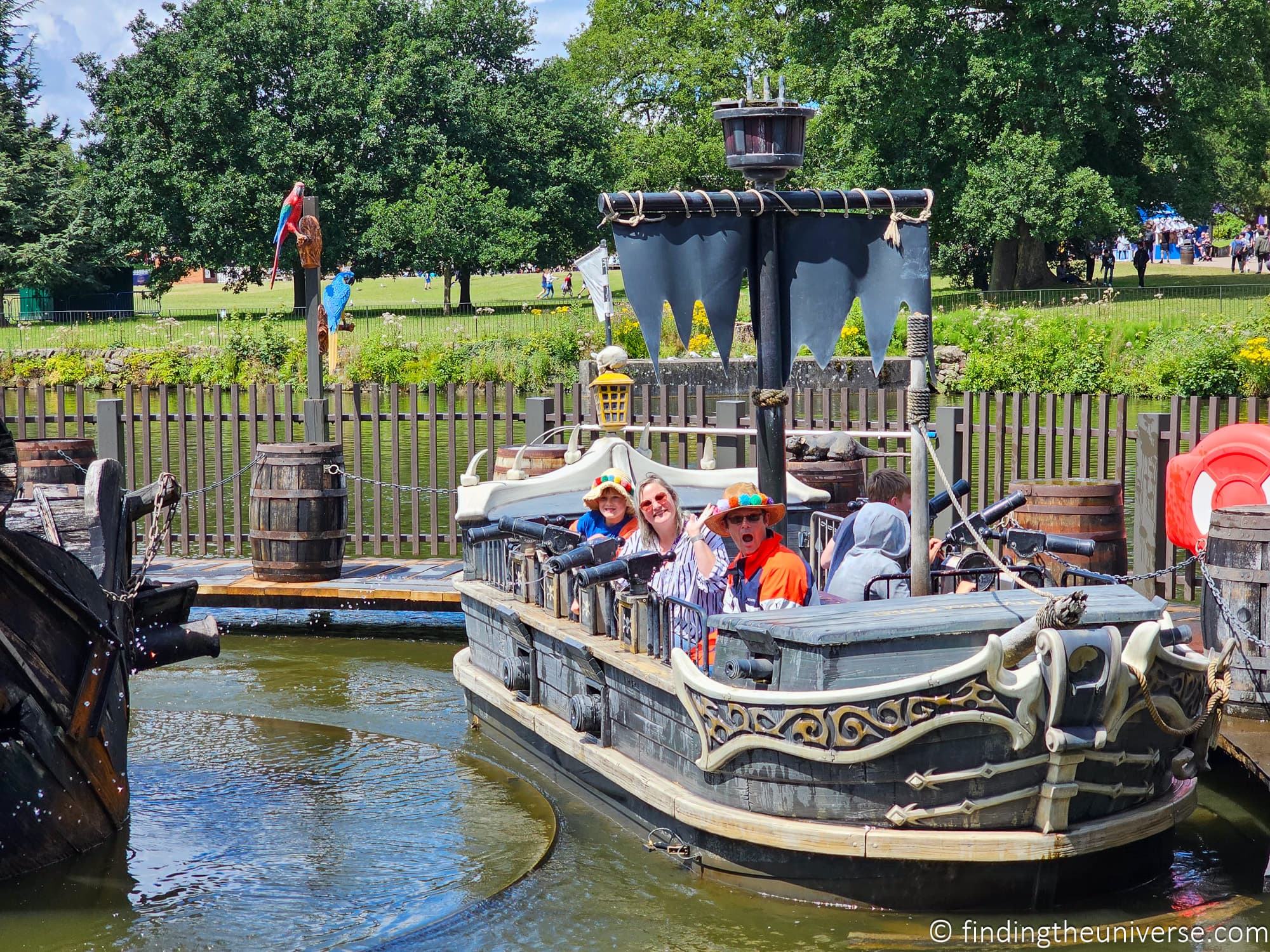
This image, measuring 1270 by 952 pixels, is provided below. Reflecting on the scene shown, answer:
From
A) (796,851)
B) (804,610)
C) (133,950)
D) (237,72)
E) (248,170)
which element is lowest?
(133,950)

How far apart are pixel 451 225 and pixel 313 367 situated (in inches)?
1405

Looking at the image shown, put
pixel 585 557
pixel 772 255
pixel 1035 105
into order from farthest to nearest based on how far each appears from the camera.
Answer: pixel 1035 105
pixel 585 557
pixel 772 255

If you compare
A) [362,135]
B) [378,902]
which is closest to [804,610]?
[378,902]

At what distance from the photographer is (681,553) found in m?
7.03

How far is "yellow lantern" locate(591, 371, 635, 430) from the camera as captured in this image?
Result: 9.46 m

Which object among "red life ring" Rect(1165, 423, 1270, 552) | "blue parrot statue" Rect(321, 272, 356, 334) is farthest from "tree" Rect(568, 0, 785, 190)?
"red life ring" Rect(1165, 423, 1270, 552)

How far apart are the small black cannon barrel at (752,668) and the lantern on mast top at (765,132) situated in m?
2.41

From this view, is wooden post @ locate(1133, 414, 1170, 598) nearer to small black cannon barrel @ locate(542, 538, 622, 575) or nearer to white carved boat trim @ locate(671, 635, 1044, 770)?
small black cannon barrel @ locate(542, 538, 622, 575)

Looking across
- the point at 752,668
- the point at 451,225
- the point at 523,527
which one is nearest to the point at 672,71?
the point at 451,225

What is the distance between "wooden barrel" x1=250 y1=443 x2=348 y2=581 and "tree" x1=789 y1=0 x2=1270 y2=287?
32.7m

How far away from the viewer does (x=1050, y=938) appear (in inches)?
230

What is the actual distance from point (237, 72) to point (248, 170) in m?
3.37

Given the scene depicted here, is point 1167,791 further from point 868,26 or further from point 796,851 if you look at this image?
point 868,26

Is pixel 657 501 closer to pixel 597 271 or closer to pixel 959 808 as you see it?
pixel 959 808
